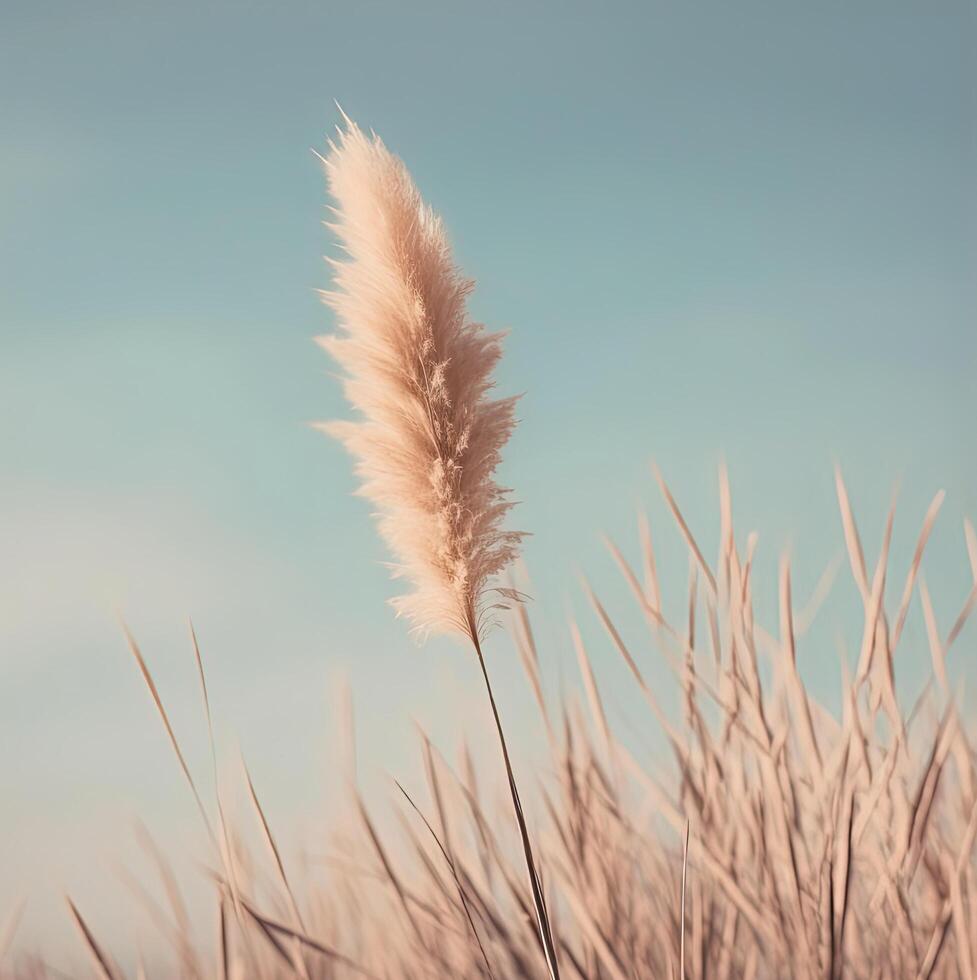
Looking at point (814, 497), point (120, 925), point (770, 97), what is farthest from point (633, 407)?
point (120, 925)

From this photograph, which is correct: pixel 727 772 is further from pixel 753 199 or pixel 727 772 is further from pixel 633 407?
pixel 753 199

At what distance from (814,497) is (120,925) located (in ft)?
6.02

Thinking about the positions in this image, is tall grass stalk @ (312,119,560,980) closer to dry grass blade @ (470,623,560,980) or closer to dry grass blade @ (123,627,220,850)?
dry grass blade @ (470,623,560,980)

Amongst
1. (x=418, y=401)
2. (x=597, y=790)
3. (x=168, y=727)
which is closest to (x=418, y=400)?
(x=418, y=401)

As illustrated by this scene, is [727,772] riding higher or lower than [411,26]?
lower

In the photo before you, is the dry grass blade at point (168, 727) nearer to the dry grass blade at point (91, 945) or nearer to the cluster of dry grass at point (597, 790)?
the cluster of dry grass at point (597, 790)

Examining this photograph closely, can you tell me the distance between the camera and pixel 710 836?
5.12 feet

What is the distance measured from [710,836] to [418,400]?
887mm

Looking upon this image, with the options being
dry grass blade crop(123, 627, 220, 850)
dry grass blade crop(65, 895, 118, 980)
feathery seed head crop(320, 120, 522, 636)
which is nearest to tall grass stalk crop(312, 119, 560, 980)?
feathery seed head crop(320, 120, 522, 636)

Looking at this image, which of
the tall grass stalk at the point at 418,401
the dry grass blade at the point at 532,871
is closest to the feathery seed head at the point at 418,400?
the tall grass stalk at the point at 418,401

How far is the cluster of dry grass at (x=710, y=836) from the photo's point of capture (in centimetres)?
145

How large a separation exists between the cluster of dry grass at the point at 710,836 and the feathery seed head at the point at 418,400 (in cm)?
38

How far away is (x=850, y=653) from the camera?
5.88 feet

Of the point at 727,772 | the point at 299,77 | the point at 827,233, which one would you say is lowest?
the point at 727,772
